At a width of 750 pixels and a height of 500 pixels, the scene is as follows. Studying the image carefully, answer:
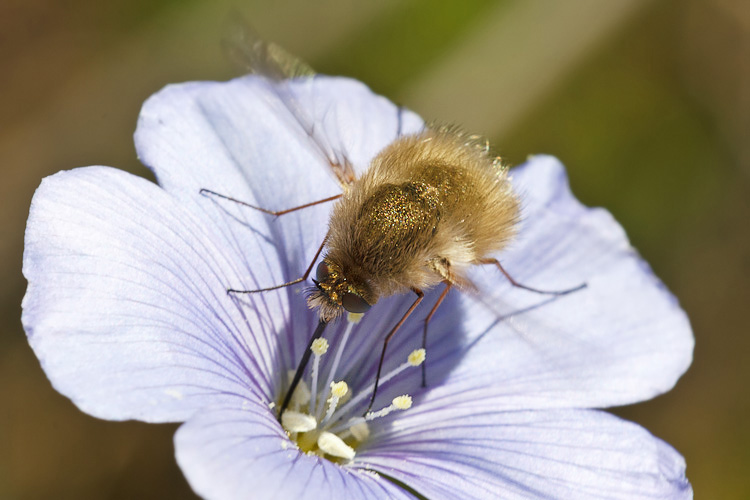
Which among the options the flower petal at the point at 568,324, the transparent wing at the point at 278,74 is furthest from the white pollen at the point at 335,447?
the transparent wing at the point at 278,74

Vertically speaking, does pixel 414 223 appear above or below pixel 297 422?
above

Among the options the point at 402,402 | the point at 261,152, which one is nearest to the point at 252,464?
the point at 402,402

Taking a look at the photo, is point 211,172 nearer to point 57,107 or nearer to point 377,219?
point 377,219

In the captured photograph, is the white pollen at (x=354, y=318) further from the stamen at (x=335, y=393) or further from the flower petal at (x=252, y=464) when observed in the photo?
the flower petal at (x=252, y=464)

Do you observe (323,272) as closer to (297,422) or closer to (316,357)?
(316,357)

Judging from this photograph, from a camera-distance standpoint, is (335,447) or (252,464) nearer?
(252,464)

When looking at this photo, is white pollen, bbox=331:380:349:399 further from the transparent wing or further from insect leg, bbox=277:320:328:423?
the transparent wing

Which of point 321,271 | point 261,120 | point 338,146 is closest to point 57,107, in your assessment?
point 261,120
